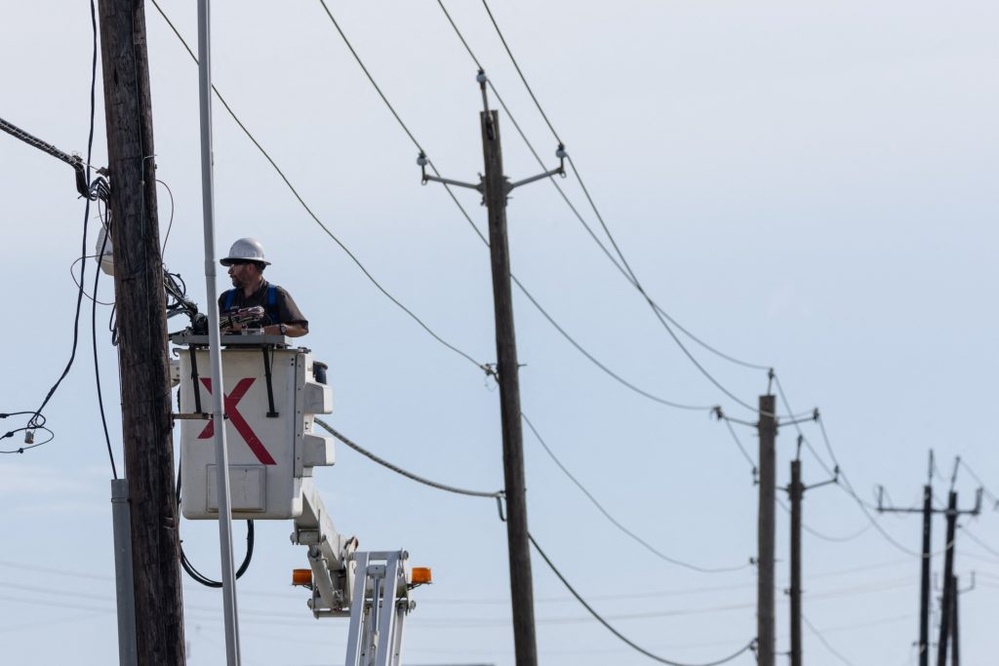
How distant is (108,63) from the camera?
11.9 meters

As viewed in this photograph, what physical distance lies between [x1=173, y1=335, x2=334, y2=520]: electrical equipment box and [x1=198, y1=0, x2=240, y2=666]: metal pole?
1.48m

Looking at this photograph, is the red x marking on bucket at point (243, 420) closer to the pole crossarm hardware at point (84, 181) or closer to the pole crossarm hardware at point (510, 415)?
the pole crossarm hardware at point (84, 181)

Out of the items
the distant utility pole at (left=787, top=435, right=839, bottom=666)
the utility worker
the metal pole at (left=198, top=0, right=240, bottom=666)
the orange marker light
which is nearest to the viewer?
the metal pole at (left=198, top=0, right=240, bottom=666)

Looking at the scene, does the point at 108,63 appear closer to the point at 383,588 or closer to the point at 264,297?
the point at 264,297

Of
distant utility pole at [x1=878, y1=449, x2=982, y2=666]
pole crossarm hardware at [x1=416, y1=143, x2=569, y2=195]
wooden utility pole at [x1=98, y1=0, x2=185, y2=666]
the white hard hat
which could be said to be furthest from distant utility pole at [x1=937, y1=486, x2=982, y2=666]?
wooden utility pole at [x1=98, y1=0, x2=185, y2=666]

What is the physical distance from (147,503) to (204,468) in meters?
1.62

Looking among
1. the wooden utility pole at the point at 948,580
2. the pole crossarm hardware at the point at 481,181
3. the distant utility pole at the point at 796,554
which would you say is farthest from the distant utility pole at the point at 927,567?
the pole crossarm hardware at the point at 481,181

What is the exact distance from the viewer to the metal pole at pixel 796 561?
3569 cm

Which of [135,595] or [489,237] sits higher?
[489,237]

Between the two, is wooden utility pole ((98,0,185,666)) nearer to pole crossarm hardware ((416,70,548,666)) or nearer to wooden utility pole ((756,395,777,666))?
pole crossarm hardware ((416,70,548,666))

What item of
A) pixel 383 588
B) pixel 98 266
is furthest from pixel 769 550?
pixel 98 266

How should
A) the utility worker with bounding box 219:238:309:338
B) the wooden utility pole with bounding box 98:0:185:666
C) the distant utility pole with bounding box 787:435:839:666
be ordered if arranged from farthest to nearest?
the distant utility pole with bounding box 787:435:839:666 < the utility worker with bounding box 219:238:309:338 < the wooden utility pole with bounding box 98:0:185:666

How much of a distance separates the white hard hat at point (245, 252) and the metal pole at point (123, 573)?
2.73m

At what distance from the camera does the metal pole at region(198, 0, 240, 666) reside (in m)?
11.6
